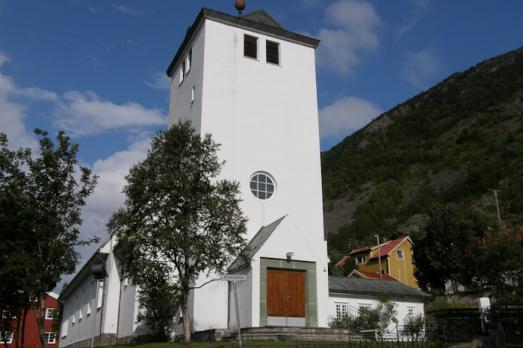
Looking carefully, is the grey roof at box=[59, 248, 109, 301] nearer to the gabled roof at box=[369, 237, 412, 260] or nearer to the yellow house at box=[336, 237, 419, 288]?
the yellow house at box=[336, 237, 419, 288]

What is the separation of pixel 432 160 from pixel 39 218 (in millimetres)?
123271

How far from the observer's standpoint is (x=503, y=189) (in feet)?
294

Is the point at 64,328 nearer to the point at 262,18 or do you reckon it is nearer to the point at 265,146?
the point at 265,146

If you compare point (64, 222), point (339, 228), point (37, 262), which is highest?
point (339, 228)

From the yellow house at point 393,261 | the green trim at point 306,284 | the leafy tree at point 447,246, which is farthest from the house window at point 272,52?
Result: the yellow house at point 393,261

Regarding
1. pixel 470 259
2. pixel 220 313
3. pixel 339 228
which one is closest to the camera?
pixel 220 313

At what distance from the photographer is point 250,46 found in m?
29.9

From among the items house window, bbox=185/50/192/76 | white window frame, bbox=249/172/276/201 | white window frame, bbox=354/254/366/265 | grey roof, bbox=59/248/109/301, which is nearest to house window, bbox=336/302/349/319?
white window frame, bbox=249/172/276/201

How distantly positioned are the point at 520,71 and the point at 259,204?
14508 centimetres

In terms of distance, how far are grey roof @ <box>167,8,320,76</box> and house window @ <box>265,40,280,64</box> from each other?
1.83 ft

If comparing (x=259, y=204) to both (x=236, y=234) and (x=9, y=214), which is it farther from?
(x=9, y=214)

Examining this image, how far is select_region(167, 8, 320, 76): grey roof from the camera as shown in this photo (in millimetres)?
28984

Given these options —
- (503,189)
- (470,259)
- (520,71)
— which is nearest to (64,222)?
(470,259)

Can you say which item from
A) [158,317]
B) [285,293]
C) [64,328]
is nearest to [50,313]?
[64,328]
